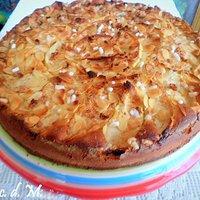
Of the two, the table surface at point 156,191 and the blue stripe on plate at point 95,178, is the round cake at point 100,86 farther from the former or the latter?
the table surface at point 156,191

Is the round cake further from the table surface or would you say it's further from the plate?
the table surface

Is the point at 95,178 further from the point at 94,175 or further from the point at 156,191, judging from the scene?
the point at 156,191

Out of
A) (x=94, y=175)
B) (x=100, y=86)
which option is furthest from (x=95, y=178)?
(x=100, y=86)

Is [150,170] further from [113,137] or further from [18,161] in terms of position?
[18,161]

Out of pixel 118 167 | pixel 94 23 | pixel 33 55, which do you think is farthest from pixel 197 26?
pixel 118 167

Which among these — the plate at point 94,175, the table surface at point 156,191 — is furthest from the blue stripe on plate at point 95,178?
the table surface at point 156,191

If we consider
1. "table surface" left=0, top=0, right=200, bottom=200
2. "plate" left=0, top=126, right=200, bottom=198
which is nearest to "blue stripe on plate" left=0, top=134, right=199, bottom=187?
"plate" left=0, top=126, right=200, bottom=198
